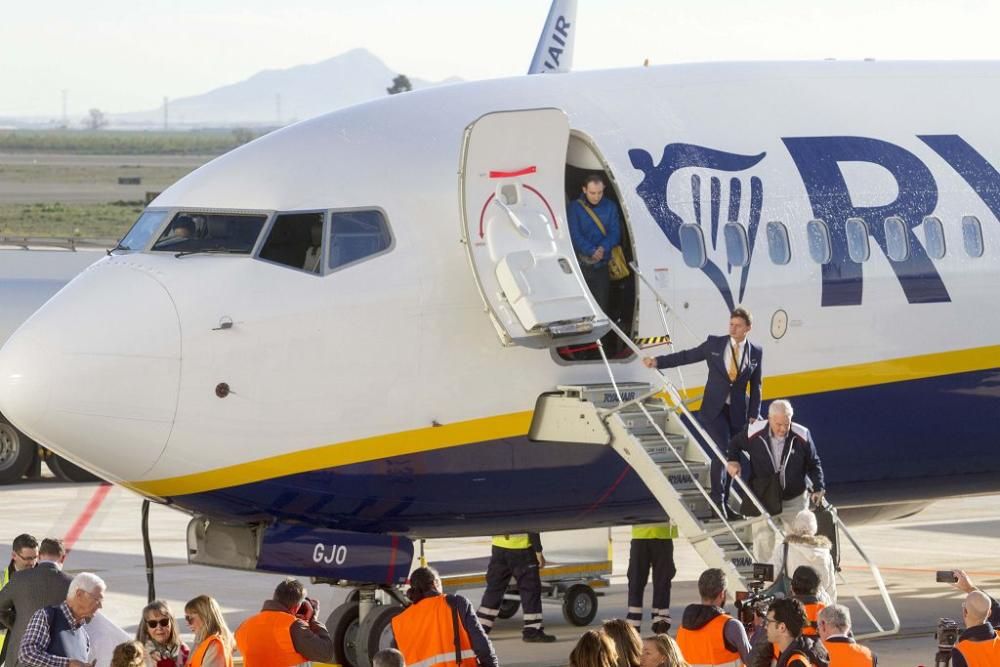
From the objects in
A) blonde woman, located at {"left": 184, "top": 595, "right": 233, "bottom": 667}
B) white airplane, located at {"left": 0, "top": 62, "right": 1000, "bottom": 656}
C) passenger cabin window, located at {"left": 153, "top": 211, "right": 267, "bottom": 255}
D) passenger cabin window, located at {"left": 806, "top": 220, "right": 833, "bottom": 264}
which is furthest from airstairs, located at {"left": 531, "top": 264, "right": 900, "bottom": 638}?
blonde woman, located at {"left": 184, "top": 595, "right": 233, "bottom": 667}

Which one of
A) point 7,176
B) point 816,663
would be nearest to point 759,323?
point 816,663

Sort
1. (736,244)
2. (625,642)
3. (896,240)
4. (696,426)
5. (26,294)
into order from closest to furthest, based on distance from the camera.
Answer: (625,642) → (696,426) → (736,244) → (896,240) → (26,294)

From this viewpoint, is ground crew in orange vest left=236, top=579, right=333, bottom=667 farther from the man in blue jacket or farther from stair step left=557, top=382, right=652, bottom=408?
the man in blue jacket

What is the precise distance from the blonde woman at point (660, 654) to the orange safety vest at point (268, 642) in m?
3.88

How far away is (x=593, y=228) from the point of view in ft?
58.1

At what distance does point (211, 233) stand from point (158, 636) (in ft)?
15.5

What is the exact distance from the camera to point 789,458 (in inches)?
677

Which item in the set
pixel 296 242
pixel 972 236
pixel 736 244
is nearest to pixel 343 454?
pixel 296 242

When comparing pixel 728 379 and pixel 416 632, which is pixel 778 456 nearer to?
pixel 728 379

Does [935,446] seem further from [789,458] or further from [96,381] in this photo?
[96,381]

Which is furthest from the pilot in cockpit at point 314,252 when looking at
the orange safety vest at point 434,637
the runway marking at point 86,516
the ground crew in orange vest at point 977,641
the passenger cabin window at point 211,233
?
the runway marking at point 86,516

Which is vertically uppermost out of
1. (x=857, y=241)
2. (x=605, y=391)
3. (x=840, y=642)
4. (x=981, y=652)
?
(x=857, y=241)

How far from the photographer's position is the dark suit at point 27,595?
1481 centimetres

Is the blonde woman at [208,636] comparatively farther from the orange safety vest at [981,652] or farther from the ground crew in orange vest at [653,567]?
the ground crew in orange vest at [653,567]
